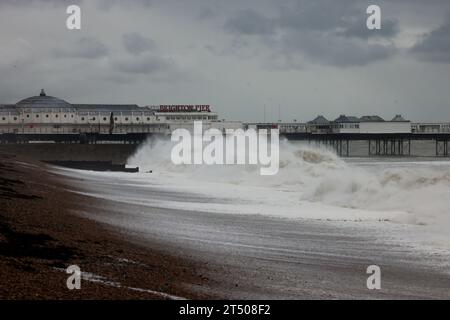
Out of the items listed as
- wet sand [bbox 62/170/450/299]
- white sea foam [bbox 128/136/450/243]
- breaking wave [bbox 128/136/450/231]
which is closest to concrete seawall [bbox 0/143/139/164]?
breaking wave [bbox 128/136/450/231]

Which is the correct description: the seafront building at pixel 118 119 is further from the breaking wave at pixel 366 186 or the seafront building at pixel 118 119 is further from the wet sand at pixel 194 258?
the wet sand at pixel 194 258

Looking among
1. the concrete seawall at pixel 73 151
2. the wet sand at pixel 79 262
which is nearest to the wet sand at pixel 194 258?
the wet sand at pixel 79 262

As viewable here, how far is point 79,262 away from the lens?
12594 mm

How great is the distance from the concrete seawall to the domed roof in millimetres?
66187

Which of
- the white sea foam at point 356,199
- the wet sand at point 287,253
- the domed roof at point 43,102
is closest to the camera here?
the wet sand at point 287,253

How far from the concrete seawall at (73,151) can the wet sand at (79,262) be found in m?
63.5

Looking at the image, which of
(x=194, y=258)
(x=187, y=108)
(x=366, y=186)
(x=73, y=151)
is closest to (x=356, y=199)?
(x=366, y=186)

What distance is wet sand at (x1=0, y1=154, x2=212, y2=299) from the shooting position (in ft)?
34.9

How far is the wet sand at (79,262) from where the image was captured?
10.6 meters

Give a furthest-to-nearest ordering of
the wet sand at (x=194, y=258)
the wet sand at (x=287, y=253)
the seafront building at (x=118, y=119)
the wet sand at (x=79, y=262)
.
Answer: the seafront building at (x=118, y=119), the wet sand at (x=287, y=253), the wet sand at (x=194, y=258), the wet sand at (x=79, y=262)

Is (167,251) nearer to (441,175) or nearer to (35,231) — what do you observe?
(35,231)

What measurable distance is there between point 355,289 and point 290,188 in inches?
1112

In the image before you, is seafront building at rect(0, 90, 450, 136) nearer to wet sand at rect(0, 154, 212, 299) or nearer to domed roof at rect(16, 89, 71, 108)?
domed roof at rect(16, 89, 71, 108)

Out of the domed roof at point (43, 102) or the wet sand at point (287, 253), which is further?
the domed roof at point (43, 102)
